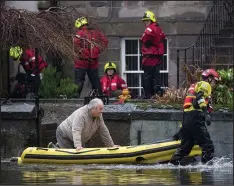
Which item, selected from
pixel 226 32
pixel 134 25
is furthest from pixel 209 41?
pixel 134 25

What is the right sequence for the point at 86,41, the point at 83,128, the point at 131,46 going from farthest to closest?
the point at 131,46
the point at 86,41
the point at 83,128

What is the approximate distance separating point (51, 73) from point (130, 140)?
12.0 feet

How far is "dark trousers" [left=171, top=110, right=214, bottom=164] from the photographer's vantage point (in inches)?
647

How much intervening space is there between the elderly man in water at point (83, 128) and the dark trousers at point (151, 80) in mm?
3349

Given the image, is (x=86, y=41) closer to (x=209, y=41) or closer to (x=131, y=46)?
(x=209, y=41)

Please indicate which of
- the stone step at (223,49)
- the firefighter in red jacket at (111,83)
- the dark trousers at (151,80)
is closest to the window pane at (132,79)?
the firefighter in red jacket at (111,83)

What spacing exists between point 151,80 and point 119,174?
5357 millimetres

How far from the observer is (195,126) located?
16438mm

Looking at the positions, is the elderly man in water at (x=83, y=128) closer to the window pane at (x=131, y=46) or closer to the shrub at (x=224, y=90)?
the shrub at (x=224, y=90)

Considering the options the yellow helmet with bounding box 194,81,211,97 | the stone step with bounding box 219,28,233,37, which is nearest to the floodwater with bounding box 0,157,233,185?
the yellow helmet with bounding box 194,81,211,97

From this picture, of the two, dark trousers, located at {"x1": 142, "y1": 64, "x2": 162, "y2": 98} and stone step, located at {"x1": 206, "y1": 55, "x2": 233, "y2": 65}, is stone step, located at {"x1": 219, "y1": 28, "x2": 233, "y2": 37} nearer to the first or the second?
stone step, located at {"x1": 206, "y1": 55, "x2": 233, "y2": 65}

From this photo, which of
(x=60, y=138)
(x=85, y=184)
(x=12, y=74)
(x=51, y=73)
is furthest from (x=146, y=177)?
(x=12, y=74)

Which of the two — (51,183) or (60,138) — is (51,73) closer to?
(60,138)

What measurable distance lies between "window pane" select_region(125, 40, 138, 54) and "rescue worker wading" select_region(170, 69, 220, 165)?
7581mm
